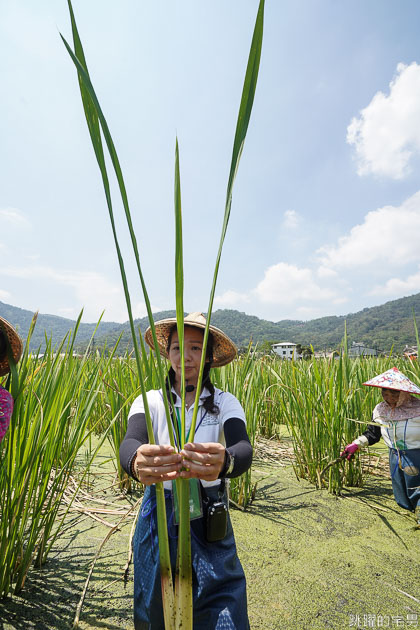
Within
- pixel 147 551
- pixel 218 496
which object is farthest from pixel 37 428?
pixel 218 496

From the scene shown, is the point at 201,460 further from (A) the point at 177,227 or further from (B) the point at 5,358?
(B) the point at 5,358

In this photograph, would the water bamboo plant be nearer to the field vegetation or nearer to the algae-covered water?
the field vegetation

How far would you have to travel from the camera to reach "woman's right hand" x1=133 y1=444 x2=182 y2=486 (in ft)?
1.77

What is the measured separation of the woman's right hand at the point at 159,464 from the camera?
539 mm

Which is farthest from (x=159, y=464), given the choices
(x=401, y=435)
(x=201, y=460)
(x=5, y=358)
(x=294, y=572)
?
(x=401, y=435)

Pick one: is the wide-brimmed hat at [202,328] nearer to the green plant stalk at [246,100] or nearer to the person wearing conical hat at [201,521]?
the person wearing conical hat at [201,521]

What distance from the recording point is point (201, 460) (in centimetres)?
54

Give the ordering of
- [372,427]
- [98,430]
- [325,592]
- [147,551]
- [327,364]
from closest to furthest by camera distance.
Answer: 1. [147,551]
2. [325,592]
3. [372,427]
4. [327,364]
5. [98,430]

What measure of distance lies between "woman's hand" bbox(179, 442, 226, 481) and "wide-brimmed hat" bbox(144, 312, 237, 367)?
0.44 meters

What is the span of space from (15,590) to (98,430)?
7.34 feet

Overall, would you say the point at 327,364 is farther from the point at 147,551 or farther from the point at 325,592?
the point at 147,551

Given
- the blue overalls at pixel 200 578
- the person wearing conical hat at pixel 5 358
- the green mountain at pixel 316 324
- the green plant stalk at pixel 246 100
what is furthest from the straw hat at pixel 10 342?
the green mountain at pixel 316 324

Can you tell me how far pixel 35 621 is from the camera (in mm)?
994

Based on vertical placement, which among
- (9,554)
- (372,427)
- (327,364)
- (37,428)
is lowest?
(9,554)
